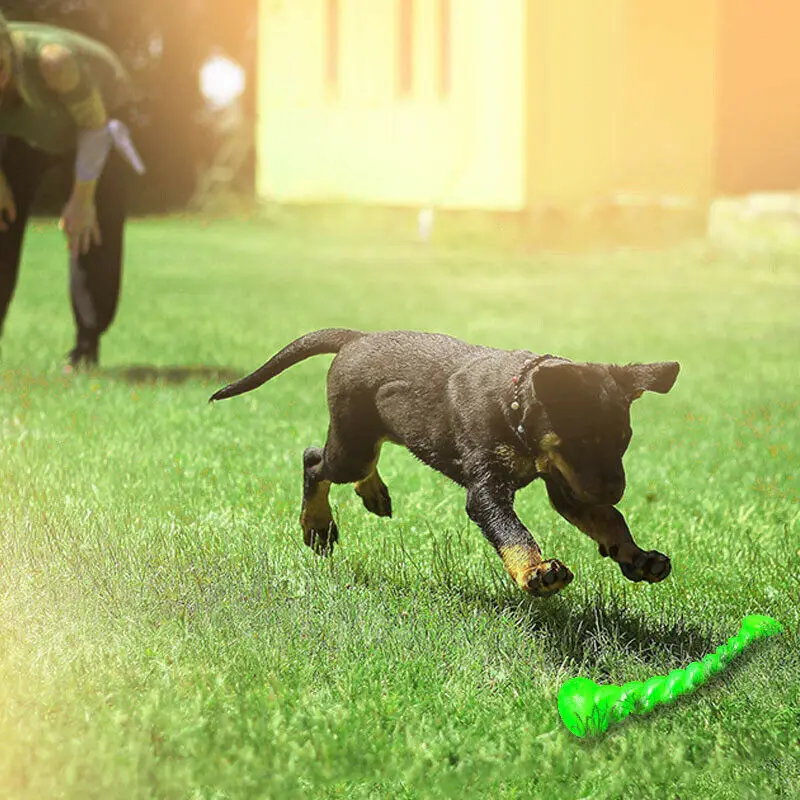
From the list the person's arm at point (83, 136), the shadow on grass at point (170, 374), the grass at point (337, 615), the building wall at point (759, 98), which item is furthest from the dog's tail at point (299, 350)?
the building wall at point (759, 98)

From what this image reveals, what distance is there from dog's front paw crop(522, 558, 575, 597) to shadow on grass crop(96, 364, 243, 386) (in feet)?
17.4

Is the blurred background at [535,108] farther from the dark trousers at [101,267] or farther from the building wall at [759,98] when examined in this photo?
the dark trousers at [101,267]

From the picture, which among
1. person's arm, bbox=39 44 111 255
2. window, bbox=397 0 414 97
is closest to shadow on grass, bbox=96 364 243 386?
person's arm, bbox=39 44 111 255

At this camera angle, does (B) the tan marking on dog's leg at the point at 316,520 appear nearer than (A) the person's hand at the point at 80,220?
Yes

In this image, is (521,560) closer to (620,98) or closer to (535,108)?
(535,108)

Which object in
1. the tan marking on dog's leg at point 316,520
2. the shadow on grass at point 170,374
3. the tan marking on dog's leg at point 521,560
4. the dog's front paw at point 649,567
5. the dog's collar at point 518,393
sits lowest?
the shadow on grass at point 170,374

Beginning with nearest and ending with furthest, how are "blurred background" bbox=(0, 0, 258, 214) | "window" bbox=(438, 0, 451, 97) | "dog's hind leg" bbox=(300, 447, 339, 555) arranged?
Result: "dog's hind leg" bbox=(300, 447, 339, 555) → "window" bbox=(438, 0, 451, 97) → "blurred background" bbox=(0, 0, 258, 214)

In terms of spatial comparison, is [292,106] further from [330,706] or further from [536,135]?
[330,706]

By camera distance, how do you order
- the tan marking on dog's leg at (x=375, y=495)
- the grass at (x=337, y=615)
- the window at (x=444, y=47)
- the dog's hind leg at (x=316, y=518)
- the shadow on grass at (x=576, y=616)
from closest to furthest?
the grass at (x=337, y=615), the shadow on grass at (x=576, y=616), the dog's hind leg at (x=316, y=518), the tan marking on dog's leg at (x=375, y=495), the window at (x=444, y=47)

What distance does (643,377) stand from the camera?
4215 millimetres

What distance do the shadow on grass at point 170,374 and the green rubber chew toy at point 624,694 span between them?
5275 mm

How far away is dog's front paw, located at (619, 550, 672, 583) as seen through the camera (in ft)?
13.7

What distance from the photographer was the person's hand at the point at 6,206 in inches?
319

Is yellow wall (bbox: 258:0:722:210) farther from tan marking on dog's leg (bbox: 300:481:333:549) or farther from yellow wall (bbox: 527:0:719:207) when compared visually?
tan marking on dog's leg (bbox: 300:481:333:549)
